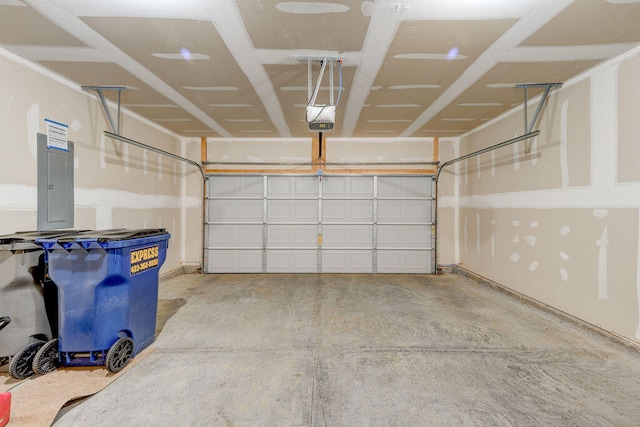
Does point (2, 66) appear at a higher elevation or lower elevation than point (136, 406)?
higher

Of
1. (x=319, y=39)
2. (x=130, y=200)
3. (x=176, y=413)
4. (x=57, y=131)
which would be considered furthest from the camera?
(x=130, y=200)

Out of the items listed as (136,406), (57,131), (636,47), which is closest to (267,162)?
(57,131)

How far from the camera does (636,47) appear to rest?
7.83ft

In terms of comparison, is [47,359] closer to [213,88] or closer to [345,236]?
[213,88]

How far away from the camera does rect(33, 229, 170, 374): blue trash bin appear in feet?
6.61

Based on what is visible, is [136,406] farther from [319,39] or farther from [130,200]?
[130,200]

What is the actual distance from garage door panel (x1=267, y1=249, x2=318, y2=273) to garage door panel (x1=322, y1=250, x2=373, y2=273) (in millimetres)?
232

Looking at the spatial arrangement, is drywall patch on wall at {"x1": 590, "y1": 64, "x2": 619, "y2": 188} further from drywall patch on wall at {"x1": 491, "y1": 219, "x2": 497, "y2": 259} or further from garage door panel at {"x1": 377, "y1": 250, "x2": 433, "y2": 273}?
Answer: garage door panel at {"x1": 377, "y1": 250, "x2": 433, "y2": 273}

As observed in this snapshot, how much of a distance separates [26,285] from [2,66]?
2098 millimetres

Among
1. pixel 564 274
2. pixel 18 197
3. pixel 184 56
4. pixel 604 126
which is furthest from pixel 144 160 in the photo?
pixel 564 274

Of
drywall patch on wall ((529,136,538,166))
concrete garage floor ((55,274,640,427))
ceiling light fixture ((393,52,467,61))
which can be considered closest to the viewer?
concrete garage floor ((55,274,640,427))

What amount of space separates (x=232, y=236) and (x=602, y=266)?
5.53 m

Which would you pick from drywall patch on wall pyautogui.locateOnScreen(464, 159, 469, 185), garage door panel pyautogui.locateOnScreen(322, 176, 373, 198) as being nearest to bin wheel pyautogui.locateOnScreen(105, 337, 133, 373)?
garage door panel pyautogui.locateOnScreen(322, 176, 373, 198)

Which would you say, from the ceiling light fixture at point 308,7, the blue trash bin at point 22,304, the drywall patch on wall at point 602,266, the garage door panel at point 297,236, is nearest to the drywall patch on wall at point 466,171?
the drywall patch on wall at point 602,266
